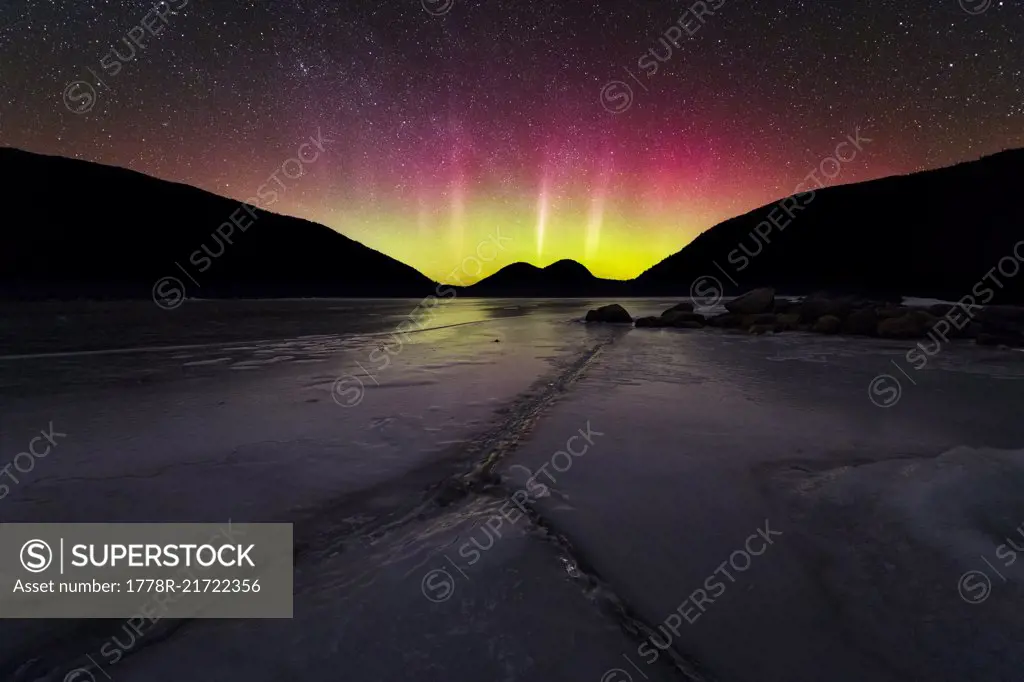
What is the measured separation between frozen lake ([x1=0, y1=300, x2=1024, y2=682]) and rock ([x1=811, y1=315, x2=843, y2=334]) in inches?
312

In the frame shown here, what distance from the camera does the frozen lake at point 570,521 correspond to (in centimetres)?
121

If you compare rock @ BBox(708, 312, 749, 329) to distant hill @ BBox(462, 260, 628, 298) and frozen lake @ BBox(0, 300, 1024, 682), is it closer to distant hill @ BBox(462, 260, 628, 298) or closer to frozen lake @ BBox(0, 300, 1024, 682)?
→ frozen lake @ BBox(0, 300, 1024, 682)

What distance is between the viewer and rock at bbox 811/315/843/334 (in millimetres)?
11719

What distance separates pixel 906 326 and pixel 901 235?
54631 mm

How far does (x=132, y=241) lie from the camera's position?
91.4 metres

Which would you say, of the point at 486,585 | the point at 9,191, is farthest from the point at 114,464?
the point at 9,191

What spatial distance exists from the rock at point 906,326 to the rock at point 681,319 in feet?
15.3

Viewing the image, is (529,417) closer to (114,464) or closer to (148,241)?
(114,464)

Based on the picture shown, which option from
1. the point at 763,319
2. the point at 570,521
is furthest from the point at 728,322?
the point at 570,521

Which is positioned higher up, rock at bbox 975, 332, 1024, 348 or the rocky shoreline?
the rocky shoreline

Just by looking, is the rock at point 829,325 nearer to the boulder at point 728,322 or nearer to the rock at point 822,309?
the rock at point 822,309

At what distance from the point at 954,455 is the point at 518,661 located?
3048mm

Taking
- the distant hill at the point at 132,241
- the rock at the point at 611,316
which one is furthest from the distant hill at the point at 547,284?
the rock at the point at 611,316

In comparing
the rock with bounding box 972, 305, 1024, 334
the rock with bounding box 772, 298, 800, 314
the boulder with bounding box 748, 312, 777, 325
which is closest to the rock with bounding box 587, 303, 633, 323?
the boulder with bounding box 748, 312, 777, 325
